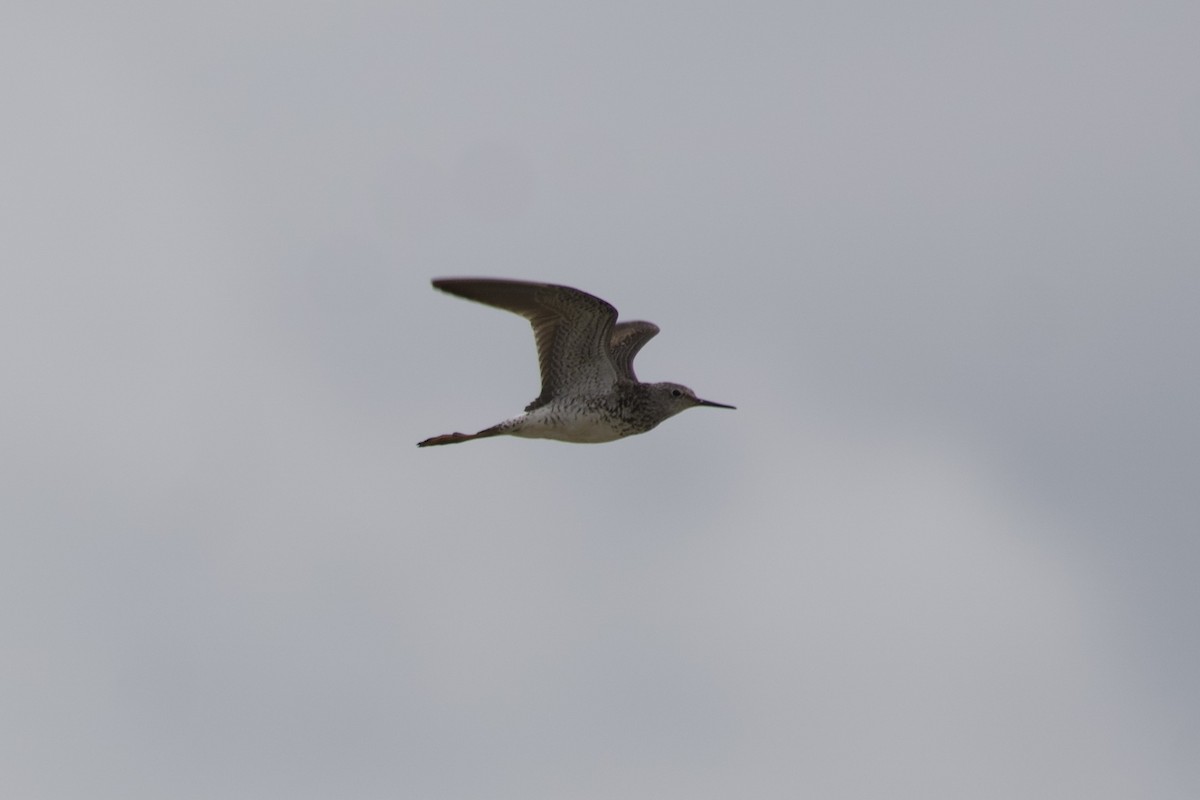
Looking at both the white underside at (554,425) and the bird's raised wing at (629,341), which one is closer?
the white underside at (554,425)

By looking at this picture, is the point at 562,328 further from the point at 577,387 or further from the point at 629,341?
the point at 629,341

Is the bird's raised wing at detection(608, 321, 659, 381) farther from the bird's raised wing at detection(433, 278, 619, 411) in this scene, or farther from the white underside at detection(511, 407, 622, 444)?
the white underside at detection(511, 407, 622, 444)

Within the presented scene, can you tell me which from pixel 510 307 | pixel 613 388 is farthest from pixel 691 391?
pixel 510 307

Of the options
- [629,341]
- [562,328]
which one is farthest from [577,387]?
[629,341]

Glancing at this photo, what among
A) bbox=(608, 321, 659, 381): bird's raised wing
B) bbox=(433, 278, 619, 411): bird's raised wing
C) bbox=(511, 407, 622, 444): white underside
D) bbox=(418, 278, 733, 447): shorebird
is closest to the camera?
bbox=(433, 278, 619, 411): bird's raised wing

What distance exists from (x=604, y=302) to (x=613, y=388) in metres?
1.23

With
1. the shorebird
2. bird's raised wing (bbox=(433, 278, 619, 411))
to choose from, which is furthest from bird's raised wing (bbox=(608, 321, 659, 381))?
bird's raised wing (bbox=(433, 278, 619, 411))

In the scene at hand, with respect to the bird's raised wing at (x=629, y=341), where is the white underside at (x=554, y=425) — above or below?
below

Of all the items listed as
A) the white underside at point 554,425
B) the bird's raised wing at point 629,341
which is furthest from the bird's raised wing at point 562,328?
the bird's raised wing at point 629,341

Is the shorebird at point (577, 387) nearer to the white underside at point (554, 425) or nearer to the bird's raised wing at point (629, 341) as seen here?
the white underside at point (554, 425)

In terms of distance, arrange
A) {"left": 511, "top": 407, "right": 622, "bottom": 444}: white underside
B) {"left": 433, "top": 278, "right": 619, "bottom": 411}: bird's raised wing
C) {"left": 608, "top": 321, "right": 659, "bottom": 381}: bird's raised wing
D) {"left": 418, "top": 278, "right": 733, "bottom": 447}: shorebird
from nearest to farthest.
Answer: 1. {"left": 433, "top": 278, "right": 619, "bottom": 411}: bird's raised wing
2. {"left": 418, "top": 278, "right": 733, "bottom": 447}: shorebird
3. {"left": 511, "top": 407, "right": 622, "bottom": 444}: white underside
4. {"left": 608, "top": 321, "right": 659, "bottom": 381}: bird's raised wing

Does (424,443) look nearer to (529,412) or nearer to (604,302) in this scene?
(529,412)

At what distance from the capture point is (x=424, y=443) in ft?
64.6

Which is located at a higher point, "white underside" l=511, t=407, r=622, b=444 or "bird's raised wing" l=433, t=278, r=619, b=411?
"bird's raised wing" l=433, t=278, r=619, b=411
